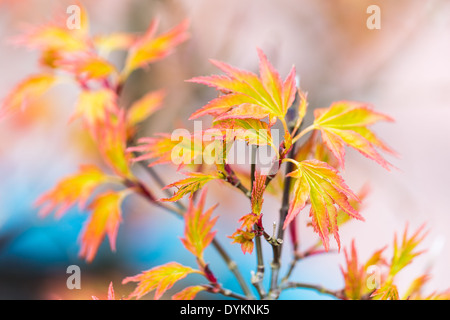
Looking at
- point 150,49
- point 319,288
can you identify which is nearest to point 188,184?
point 319,288

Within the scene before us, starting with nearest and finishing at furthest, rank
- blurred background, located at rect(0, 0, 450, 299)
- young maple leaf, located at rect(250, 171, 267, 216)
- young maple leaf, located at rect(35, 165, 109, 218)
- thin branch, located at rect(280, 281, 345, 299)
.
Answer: young maple leaf, located at rect(250, 171, 267, 216) < thin branch, located at rect(280, 281, 345, 299) < young maple leaf, located at rect(35, 165, 109, 218) < blurred background, located at rect(0, 0, 450, 299)

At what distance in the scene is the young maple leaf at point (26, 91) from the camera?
1.64 ft

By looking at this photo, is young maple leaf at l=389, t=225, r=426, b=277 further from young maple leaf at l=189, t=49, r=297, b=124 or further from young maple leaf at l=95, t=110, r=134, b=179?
young maple leaf at l=95, t=110, r=134, b=179

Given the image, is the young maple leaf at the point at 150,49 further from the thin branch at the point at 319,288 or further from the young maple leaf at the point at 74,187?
the thin branch at the point at 319,288

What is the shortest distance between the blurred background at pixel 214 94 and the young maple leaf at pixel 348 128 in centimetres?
68

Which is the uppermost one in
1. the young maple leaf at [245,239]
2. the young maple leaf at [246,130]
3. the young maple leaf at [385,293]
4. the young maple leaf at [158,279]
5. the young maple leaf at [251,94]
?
the young maple leaf at [251,94]

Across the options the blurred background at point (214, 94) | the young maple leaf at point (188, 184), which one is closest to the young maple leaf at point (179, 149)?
the young maple leaf at point (188, 184)

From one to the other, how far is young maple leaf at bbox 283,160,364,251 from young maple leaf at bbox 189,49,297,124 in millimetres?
46

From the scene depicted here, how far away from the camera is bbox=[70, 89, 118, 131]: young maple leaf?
19.3 inches

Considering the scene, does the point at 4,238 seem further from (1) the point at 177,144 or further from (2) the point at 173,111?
(1) the point at 177,144

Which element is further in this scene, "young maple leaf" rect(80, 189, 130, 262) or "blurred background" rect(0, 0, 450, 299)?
"blurred background" rect(0, 0, 450, 299)

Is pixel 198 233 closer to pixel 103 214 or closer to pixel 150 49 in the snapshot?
pixel 103 214

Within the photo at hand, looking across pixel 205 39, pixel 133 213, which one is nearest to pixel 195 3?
pixel 205 39

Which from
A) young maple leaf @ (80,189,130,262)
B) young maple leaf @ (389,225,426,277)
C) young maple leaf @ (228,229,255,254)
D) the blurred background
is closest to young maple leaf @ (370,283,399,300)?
young maple leaf @ (389,225,426,277)
